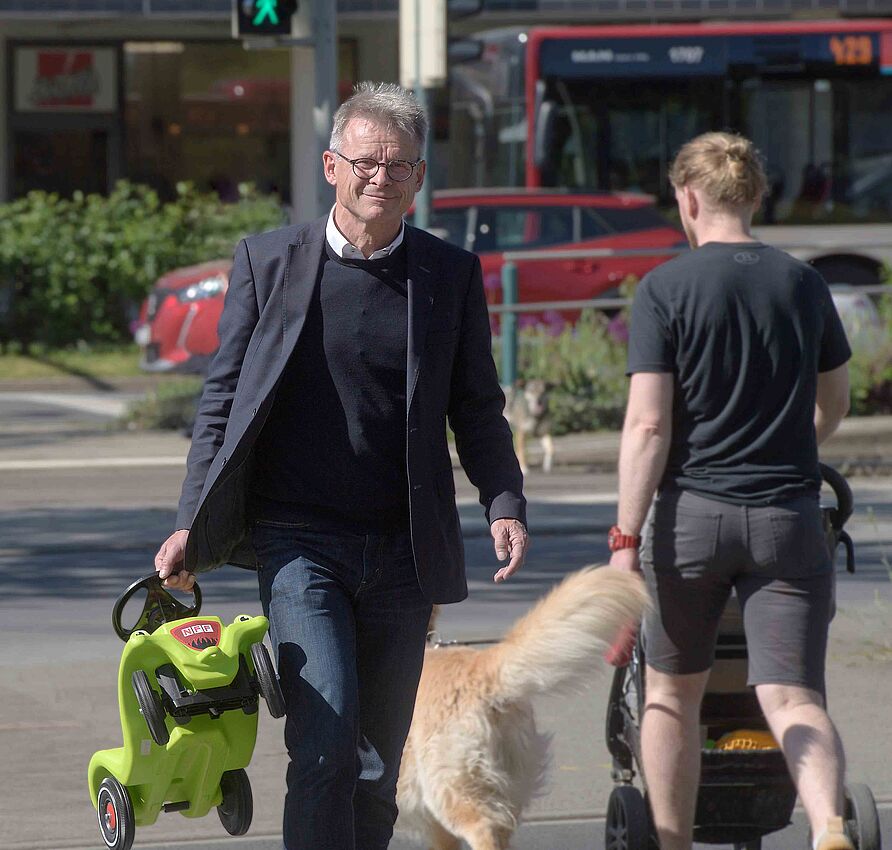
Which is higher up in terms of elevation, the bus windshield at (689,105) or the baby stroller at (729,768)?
the bus windshield at (689,105)

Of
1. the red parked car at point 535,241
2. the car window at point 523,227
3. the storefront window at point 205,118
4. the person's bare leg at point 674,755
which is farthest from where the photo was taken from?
the storefront window at point 205,118

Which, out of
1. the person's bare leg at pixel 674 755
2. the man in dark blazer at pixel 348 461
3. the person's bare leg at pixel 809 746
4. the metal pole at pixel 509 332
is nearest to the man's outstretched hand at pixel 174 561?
the man in dark blazer at pixel 348 461

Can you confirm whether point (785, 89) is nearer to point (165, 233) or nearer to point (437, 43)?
point (165, 233)

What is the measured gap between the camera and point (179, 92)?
2605cm

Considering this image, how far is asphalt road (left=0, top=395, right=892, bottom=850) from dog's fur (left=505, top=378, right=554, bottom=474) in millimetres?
310

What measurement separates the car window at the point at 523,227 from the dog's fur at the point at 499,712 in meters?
13.0

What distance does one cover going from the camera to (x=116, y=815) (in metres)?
3.24

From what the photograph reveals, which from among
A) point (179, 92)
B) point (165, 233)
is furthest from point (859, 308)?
point (179, 92)

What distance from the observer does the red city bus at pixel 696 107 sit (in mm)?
19656

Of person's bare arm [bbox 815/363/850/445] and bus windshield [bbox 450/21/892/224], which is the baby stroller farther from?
bus windshield [bbox 450/21/892/224]

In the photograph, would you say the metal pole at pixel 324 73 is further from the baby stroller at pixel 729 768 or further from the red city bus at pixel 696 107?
the red city bus at pixel 696 107

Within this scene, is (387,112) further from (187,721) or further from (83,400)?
(83,400)

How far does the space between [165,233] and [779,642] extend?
654 inches

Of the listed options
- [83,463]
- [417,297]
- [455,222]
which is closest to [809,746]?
[417,297]
